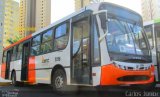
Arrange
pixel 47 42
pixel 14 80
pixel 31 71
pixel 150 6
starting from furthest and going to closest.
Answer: pixel 150 6 → pixel 14 80 → pixel 31 71 → pixel 47 42

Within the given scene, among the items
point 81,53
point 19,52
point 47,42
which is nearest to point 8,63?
point 19,52

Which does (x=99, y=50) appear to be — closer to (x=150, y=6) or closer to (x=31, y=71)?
(x=31, y=71)

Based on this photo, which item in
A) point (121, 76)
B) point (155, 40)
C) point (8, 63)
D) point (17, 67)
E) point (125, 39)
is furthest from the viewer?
point (8, 63)

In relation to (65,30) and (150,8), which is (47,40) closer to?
(65,30)

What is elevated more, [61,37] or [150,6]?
[150,6]

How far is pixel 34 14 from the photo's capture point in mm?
68312

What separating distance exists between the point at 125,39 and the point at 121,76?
1226mm

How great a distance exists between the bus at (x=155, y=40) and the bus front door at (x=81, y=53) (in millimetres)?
3005

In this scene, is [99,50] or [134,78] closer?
[99,50]

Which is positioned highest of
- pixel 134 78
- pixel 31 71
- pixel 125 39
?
pixel 125 39

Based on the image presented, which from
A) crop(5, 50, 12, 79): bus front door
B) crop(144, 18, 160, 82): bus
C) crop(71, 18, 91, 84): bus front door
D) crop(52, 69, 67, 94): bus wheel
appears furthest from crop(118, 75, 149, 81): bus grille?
crop(5, 50, 12, 79): bus front door

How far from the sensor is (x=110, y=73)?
832 centimetres

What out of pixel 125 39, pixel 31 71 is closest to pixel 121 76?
pixel 125 39

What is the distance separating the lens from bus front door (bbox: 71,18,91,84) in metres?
9.12
